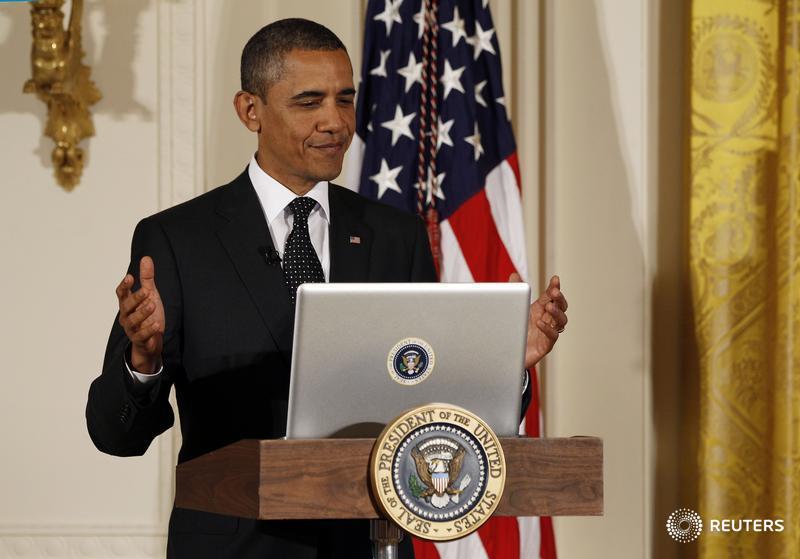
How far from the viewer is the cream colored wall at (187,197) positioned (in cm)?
386

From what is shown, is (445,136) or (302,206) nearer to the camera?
(302,206)

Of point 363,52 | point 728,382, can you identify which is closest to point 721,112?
point 728,382

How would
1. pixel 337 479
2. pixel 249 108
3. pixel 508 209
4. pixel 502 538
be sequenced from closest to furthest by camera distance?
pixel 337 479, pixel 249 108, pixel 502 538, pixel 508 209

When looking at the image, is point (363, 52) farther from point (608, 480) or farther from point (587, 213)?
point (608, 480)

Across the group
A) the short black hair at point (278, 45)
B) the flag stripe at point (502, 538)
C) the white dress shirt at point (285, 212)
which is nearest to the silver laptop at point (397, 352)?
the white dress shirt at point (285, 212)

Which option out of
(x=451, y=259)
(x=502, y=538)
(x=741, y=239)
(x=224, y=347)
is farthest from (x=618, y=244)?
(x=224, y=347)

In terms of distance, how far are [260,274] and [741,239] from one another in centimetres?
197

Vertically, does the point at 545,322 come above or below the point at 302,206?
below

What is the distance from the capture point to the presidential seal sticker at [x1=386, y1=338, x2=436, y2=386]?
1.63m

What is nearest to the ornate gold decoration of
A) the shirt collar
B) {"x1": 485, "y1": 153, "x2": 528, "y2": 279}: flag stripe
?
{"x1": 485, "y1": 153, "x2": 528, "y2": 279}: flag stripe

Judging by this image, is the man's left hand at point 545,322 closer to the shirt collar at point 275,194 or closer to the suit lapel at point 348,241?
the suit lapel at point 348,241

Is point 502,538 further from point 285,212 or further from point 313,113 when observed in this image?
point 313,113

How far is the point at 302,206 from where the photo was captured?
234 centimetres

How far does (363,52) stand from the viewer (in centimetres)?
380
